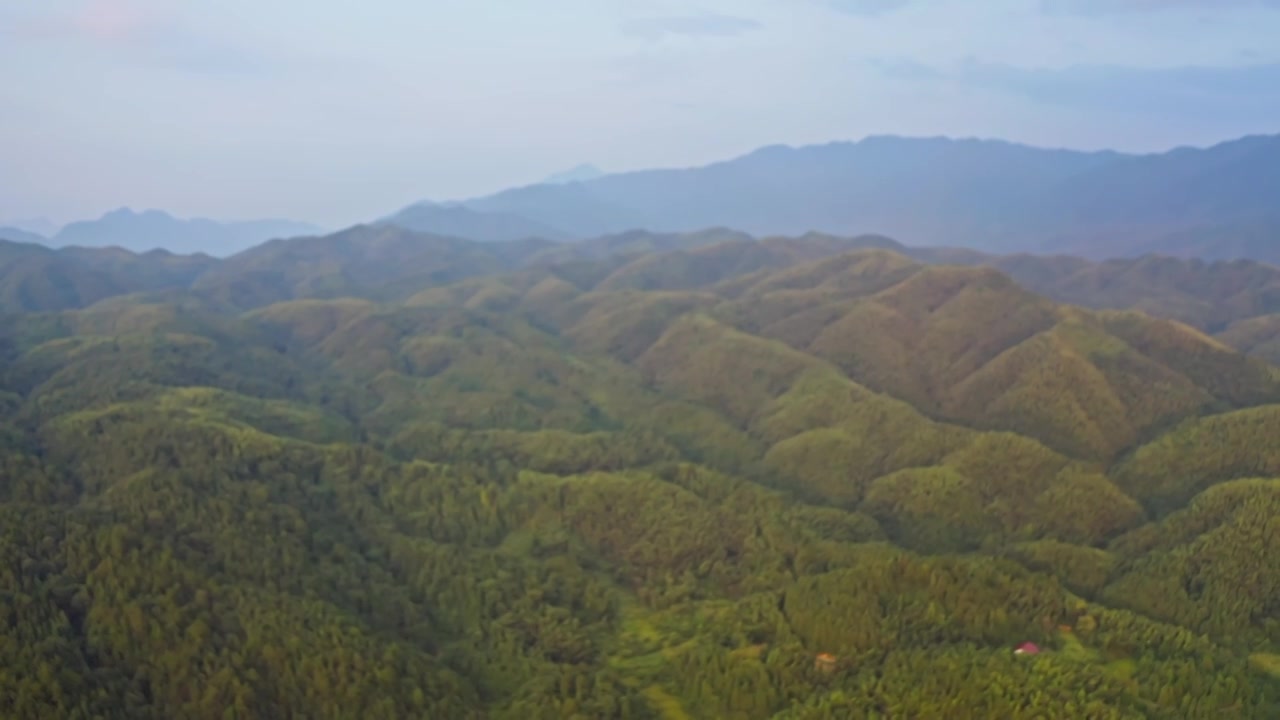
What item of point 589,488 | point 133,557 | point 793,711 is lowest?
point 793,711

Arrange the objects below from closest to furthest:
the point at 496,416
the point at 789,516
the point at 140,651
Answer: the point at 140,651
the point at 789,516
the point at 496,416

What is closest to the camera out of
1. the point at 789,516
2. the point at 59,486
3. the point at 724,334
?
the point at 59,486

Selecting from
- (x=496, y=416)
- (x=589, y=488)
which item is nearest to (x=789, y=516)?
(x=589, y=488)

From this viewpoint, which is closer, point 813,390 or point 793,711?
point 793,711

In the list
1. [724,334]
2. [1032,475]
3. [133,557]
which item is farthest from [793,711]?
[724,334]

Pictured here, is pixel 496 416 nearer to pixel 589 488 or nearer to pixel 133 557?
pixel 589 488

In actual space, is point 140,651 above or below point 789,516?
above
